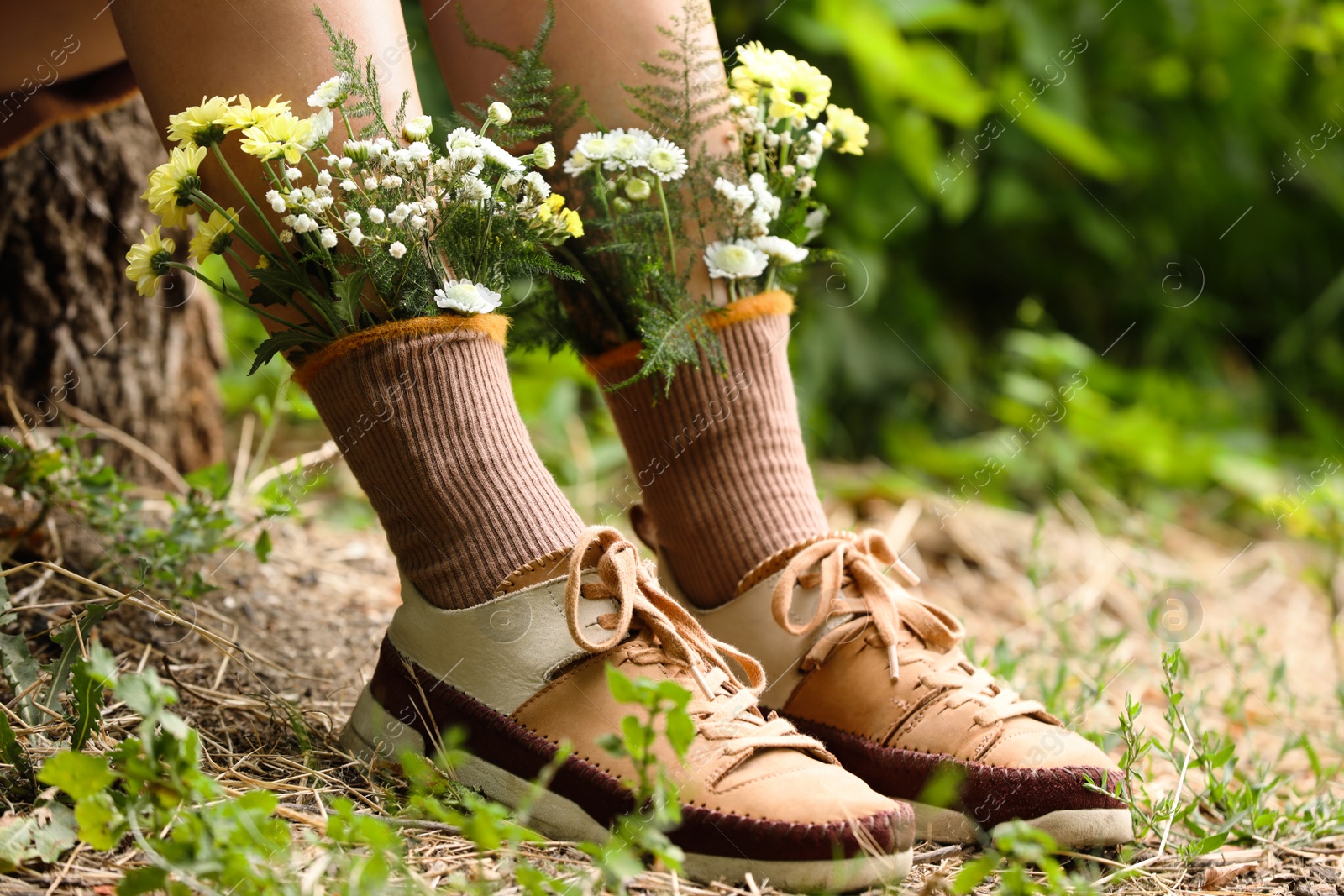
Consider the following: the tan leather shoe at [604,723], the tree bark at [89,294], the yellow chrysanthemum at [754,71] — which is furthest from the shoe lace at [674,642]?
the tree bark at [89,294]

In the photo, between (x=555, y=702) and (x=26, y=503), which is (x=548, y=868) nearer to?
(x=555, y=702)

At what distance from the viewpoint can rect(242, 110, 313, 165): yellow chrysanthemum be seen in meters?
0.71

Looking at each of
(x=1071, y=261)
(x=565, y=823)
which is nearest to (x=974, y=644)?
(x=565, y=823)

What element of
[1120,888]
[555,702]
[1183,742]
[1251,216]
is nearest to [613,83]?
[555,702]

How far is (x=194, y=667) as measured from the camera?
3.22 ft

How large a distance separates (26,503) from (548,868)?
83cm

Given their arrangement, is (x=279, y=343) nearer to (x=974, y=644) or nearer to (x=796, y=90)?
(x=796, y=90)

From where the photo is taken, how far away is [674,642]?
0.78 m

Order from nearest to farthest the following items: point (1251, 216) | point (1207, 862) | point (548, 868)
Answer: point (548, 868) → point (1207, 862) → point (1251, 216)

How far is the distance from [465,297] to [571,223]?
0.10m

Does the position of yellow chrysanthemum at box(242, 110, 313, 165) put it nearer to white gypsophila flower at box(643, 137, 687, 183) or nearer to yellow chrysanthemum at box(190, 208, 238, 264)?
yellow chrysanthemum at box(190, 208, 238, 264)

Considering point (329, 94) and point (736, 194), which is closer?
point (329, 94)

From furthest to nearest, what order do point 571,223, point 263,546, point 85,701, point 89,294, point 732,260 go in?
point 89,294
point 263,546
point 732,260
point 571,223
point 85,701

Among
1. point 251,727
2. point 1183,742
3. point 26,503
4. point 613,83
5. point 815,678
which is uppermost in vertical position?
point 613,83
